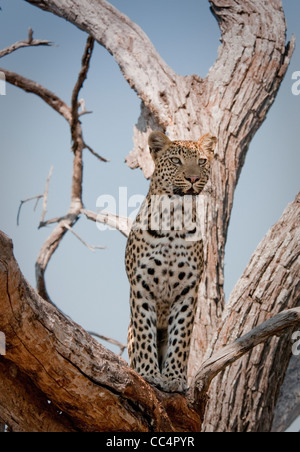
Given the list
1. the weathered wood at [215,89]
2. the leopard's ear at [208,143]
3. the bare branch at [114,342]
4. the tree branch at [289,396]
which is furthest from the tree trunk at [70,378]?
the bare branch at [114,342]

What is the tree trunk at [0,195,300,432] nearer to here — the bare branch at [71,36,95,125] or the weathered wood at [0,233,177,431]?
the weathered wood at [0,233,177,431]

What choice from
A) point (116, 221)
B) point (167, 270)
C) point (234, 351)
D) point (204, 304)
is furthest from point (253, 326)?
point (116, 221)

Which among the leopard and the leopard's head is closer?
the leopard

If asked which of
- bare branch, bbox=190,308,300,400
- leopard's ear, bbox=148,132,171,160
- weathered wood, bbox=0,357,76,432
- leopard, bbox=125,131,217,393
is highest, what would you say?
leopard's ear, bbox=148,132,171,160

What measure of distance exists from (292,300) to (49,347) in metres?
3.79

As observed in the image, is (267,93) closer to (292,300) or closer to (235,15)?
(235,15)

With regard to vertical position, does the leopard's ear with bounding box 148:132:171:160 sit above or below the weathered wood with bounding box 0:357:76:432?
above

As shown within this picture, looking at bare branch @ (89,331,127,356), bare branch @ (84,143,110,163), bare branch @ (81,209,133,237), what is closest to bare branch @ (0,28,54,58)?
bare branch @ (84,143,110,163)

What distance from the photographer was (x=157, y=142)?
660 cm

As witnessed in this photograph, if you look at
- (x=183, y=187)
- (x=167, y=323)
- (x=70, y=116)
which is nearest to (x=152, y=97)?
(x=70, y=116)

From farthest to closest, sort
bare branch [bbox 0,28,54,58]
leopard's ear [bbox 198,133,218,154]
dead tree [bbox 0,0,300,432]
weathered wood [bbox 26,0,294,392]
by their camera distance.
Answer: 1. bare branch [bbox 0,28,54,58]
2. weathered wood [bbox 26,0,294,392]
3. leopard's ear [bbox 198,133,218,154]
4. dead tree [bbox 0,0,300,432]

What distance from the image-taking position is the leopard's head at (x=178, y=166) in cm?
621

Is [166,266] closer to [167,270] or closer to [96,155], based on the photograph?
[167,270]

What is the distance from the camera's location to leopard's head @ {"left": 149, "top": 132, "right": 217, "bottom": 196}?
6.21 metres
